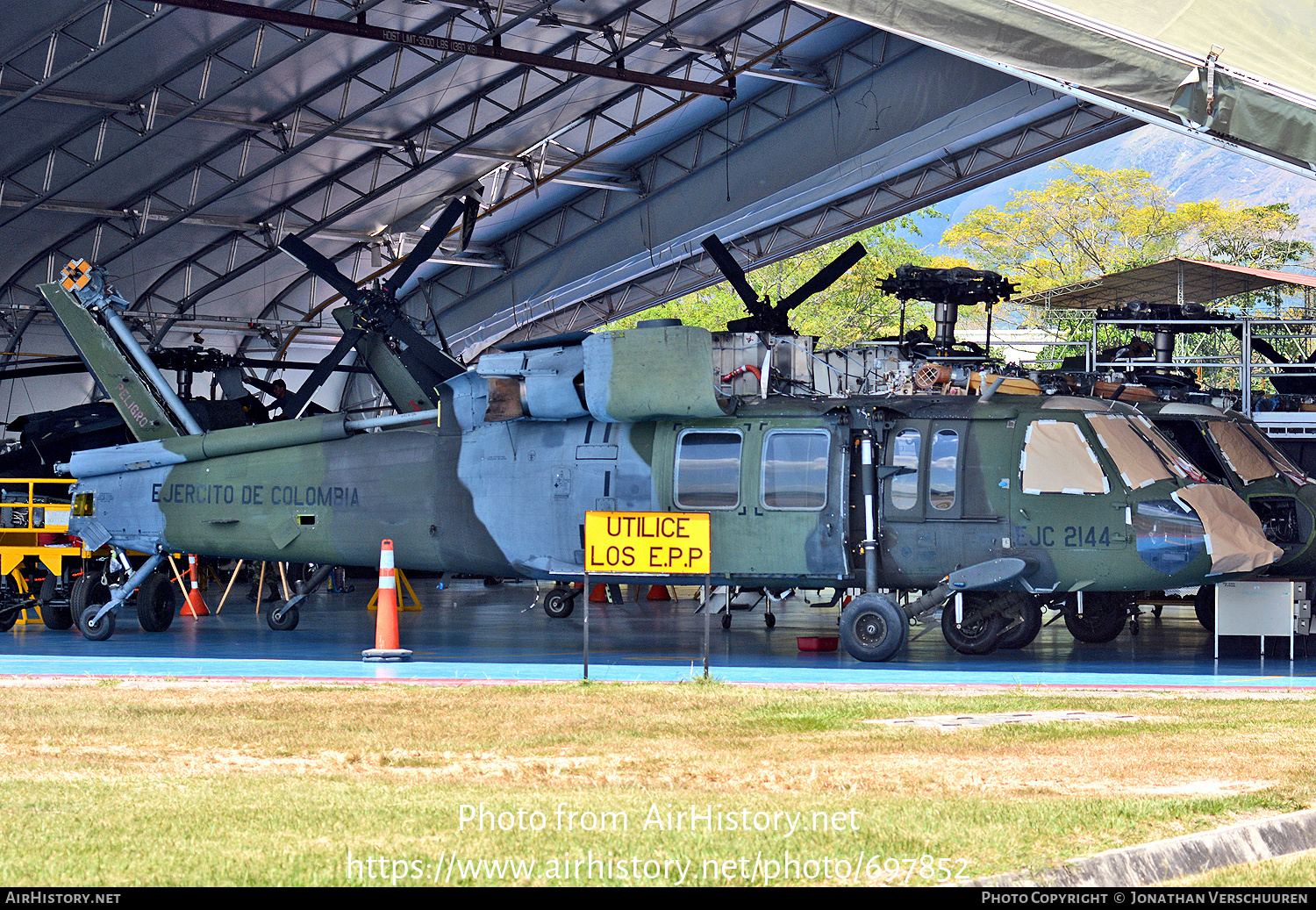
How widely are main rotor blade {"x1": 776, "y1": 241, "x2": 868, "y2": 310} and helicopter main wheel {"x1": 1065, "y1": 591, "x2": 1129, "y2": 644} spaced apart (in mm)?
5028

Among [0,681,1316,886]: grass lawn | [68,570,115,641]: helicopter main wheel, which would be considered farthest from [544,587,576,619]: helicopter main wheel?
[0,681,1316,886]: grass lawn

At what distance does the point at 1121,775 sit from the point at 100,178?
2415cm

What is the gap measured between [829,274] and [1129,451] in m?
6.62

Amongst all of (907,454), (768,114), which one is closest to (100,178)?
(768,114)

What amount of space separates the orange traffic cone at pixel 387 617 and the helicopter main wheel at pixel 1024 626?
19.4 ft

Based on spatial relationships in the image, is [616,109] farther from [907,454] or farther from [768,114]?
[907,454]

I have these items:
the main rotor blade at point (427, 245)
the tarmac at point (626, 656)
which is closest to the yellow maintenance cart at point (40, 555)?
the tarmac at point (626, 656)

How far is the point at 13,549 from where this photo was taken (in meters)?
16.7

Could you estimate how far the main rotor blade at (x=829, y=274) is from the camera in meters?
18.0

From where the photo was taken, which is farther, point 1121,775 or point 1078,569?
point 1078,569

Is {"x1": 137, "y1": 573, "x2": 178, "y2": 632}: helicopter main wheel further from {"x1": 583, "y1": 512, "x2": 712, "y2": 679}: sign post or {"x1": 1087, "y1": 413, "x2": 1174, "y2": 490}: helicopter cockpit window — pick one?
{"x1": 1087, "y1": 413, "x2": 1174, "y2": 490}: helicopter cockpit window

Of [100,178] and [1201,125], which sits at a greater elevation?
[100,178]

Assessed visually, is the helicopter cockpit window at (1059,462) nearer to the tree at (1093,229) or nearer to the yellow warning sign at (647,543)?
the yellow warning sign at (647,543)

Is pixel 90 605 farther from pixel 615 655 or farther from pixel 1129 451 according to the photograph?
pixel 1129 451
